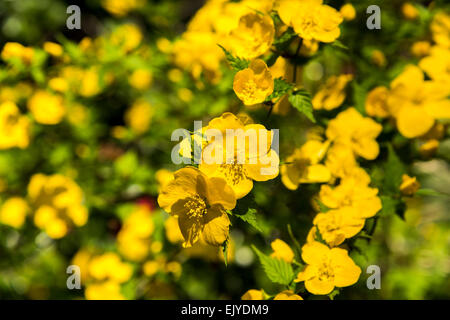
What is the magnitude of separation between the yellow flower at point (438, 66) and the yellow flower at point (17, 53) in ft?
4.50

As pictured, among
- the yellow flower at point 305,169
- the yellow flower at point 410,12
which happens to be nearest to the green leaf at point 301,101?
the yellow flower at point 305,169

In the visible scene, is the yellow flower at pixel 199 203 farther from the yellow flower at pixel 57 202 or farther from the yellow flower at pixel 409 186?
the yellow flower at pixel 57 202

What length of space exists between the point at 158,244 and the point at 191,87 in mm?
666

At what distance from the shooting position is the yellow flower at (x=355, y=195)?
3.20 ft

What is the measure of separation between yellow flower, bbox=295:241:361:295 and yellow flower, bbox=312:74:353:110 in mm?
502

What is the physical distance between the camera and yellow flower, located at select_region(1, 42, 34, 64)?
132cm

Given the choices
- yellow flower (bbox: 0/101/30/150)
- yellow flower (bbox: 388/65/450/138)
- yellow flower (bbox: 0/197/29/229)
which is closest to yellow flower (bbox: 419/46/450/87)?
yellow flower (bbox: 388/65/450/138)

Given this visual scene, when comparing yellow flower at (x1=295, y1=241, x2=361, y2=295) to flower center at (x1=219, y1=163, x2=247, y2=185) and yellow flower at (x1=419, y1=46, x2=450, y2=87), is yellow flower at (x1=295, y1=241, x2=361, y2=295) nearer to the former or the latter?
flower center at (x1=219, y1=163, x2=247, y2=185)

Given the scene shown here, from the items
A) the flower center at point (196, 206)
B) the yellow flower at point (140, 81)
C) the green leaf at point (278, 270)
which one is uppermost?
the yellow flower at point (140, 81)

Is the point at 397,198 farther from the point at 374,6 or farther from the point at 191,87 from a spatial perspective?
the point at 191,87

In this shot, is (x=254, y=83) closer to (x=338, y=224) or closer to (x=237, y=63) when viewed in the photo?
(x=237, y=63)

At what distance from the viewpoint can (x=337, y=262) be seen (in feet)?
2.93

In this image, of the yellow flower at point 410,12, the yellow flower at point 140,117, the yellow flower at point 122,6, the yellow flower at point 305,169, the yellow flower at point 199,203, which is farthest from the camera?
the yellow flower at point 122,6

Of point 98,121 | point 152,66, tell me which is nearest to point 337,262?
point 152,66
